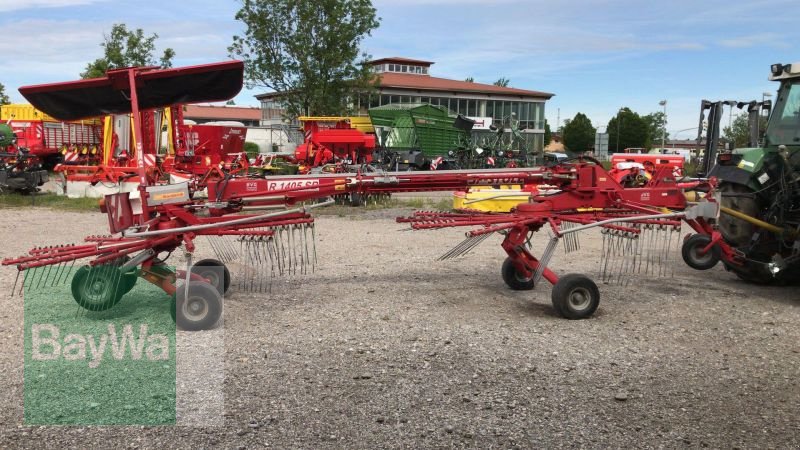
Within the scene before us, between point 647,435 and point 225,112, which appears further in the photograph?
point 225,112

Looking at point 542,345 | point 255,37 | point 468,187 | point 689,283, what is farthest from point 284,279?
point 255,37

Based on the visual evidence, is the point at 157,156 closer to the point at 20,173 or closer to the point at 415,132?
the point at 20,173

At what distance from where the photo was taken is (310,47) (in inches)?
1106

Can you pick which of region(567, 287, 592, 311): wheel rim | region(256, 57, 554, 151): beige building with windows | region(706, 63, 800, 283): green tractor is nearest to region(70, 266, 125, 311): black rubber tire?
region(567, 287, 592, 311): wheel rim

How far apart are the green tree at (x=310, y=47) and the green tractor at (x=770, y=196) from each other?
2299 cm

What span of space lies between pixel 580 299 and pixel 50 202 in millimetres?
12025

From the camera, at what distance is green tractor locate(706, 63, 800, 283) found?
20.3 ft

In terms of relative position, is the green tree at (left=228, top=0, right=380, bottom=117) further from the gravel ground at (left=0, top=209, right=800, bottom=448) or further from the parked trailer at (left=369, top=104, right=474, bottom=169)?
the gravel ground at (left=0, top=209, right=800, bottom=448)

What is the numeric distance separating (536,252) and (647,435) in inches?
210

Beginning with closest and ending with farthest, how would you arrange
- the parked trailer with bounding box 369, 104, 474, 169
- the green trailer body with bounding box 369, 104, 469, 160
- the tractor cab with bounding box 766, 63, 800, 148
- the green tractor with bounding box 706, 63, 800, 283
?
the green tractor with bounding box 706, 63, 800, 283 → the tractor cab with bounding box 766, 63, 800, 148 → the parked trailer with bounding box 369, 104, 474, 169 → the green trailer body with bounding box 369, 104, 469, 160

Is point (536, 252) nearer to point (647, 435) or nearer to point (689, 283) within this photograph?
point (689, 283)

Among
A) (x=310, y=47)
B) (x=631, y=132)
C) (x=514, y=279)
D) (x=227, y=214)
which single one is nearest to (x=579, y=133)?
(x=631, y=132)

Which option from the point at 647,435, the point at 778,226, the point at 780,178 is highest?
the point at 780,178

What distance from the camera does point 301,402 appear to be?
11.8 ft
